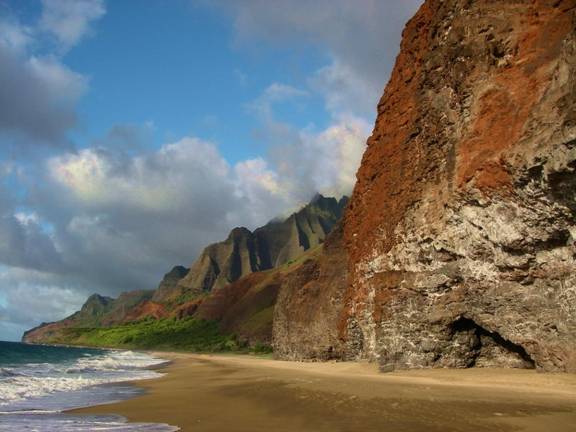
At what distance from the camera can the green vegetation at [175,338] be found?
82.7 meters

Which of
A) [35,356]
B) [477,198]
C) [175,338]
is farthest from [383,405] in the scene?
[175,338]

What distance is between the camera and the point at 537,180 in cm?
1577

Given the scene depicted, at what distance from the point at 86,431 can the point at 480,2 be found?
22093mm

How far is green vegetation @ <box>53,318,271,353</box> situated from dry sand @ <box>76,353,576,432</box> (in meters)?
49.2

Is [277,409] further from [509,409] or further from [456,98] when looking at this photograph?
[456,98]

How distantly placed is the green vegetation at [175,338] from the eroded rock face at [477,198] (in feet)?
146

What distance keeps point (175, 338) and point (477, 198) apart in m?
94.0

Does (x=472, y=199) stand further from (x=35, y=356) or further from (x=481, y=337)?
(x=35, y=356)

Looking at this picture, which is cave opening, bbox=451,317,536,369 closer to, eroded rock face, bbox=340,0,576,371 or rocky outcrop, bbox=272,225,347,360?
eroded rock face, bbox=340,0,576,371

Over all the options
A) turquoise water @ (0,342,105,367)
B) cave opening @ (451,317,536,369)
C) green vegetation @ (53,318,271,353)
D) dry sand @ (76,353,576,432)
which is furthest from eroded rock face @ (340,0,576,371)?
green vegetation @ (53,318,271,353)

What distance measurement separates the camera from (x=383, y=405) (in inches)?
485

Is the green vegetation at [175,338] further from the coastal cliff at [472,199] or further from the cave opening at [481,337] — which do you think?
the cave opening at [481,337]

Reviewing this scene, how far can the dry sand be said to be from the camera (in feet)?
32.4

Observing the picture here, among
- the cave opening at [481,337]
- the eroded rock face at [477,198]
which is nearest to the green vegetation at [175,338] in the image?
the eroded rock face at [477,198]
